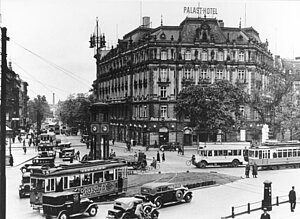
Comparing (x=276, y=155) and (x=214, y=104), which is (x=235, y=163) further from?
(x=214, y=104)

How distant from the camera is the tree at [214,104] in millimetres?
25156

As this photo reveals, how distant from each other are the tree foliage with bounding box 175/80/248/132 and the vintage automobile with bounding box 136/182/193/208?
12.9 metres

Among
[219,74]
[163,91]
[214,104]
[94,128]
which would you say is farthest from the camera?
[163,91]

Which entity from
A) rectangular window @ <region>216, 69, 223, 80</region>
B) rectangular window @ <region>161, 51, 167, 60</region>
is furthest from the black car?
rectangular window @ <region>161, 51, 167, 60</region>

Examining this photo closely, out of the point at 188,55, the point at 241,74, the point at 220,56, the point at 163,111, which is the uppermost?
the point at 188,55

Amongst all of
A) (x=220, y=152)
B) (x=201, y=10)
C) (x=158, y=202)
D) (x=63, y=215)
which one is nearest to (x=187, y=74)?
(x=220, y=152)

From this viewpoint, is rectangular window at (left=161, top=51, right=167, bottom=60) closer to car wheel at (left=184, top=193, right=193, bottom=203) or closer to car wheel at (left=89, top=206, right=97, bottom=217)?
car wheel at (left=184, top=193, right=193, bottom=203)

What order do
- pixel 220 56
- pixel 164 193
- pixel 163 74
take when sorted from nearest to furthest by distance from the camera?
pixel 164 193
pixel 220 56
pixel 163 74

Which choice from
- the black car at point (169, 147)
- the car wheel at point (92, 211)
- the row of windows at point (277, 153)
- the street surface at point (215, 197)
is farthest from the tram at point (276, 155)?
the car wheel at point (92, 211)

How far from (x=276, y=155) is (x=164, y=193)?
9.36m

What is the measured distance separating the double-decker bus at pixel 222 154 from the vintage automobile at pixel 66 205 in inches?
423

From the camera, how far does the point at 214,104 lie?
85.6 feet

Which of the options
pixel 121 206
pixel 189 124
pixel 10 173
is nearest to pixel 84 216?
pixel 121 206

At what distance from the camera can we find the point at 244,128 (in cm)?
2453
